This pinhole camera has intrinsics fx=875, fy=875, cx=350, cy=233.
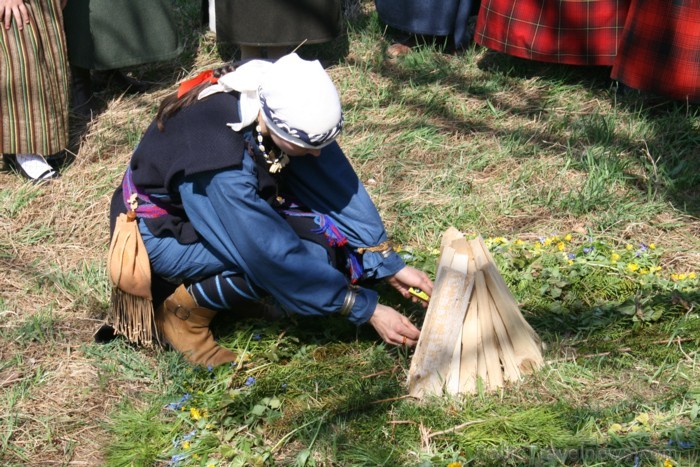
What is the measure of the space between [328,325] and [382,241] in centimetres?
38

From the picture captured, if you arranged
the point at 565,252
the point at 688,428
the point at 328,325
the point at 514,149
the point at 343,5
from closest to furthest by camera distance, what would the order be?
the point at 688,428 < the point at 328,325 < the point at 565,252 < the point at 514,149 < the point at 343,5

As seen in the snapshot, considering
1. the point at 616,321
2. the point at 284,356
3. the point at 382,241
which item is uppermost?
the point at 382,241

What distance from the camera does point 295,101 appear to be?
2.45m

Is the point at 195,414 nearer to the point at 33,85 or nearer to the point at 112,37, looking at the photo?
the point at 33,85

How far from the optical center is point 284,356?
119 inches

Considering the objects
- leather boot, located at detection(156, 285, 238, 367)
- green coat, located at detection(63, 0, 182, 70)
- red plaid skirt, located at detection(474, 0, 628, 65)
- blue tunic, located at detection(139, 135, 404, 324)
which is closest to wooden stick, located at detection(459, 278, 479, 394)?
blue tunic, located at detection(139, 135, 404, 324)

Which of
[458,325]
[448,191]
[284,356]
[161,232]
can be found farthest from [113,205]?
[448,191]

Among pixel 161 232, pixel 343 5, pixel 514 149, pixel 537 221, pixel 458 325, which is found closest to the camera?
pixel 458 325

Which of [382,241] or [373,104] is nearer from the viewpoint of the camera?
[382,241]

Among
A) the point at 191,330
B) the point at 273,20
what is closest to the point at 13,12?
A: the point at 273,20

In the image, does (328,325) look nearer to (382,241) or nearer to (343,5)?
(382,241)

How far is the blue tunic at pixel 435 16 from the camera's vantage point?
5.03 metres

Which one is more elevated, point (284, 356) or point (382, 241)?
point (382, 241)

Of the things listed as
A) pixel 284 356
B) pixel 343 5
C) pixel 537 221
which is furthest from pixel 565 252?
pixel 343 5
